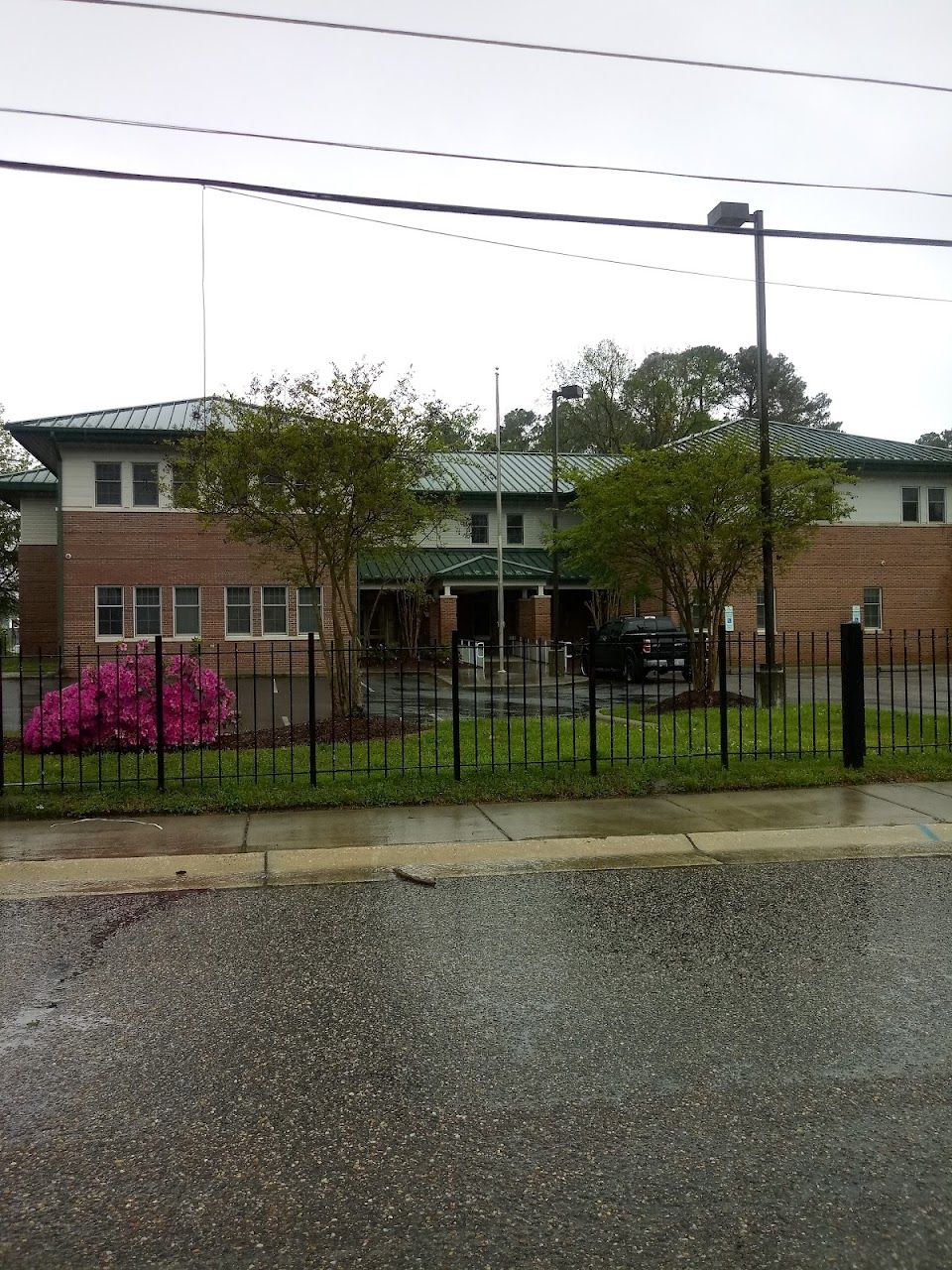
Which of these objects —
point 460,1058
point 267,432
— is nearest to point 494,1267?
point 460,1058

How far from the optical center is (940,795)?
9.80 metres

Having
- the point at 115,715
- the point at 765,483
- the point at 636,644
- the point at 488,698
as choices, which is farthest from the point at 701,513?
the point at 115,715

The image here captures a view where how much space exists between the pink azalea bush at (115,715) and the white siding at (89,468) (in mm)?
20340

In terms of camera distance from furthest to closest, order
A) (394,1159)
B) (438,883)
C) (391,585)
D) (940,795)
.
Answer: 1. (391,585)
2. (940,795)
3. (438,883)
4. (394,1159)

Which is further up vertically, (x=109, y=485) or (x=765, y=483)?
(x=109, y=485)

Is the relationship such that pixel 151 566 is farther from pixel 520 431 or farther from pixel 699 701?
pixel 520 431

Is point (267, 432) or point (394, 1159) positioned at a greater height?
point (267, 432)

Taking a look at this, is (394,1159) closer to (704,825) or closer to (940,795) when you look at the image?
(704,825)

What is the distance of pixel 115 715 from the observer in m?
12.4

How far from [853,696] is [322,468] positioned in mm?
8580

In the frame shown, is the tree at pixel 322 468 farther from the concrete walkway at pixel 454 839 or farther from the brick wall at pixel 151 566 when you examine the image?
the brick wall at pixel 151 566

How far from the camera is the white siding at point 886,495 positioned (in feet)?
124

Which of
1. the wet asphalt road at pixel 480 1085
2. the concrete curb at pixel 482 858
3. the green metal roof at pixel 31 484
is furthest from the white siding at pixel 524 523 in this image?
the wet asphalt road at pixel 480 1085

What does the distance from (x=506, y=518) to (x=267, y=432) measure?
81.2ft
